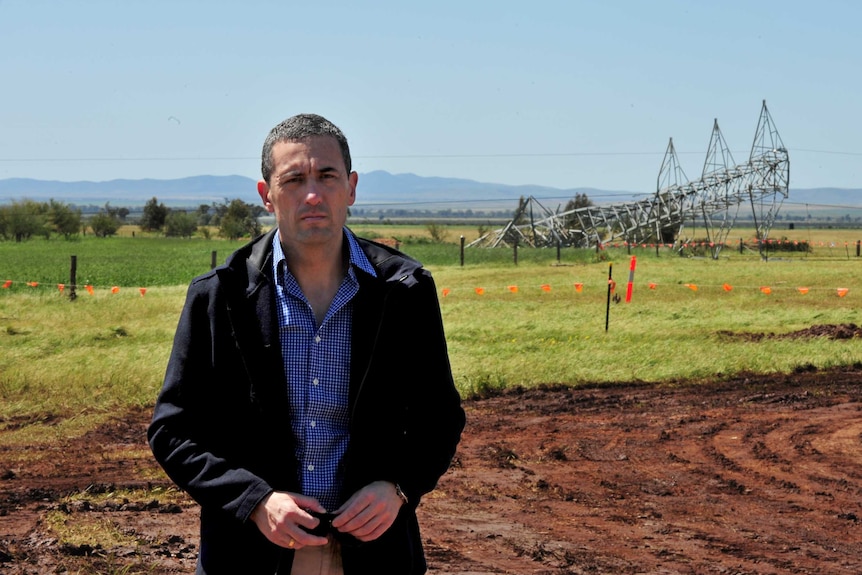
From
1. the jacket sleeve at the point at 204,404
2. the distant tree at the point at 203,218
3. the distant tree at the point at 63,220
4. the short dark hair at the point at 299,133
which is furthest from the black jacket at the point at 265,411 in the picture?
the distant tree at the point at 203,218

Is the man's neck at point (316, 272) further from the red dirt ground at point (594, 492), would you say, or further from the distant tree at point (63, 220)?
the distant tree at point (63, 220)

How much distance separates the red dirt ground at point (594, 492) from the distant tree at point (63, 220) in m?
49.2

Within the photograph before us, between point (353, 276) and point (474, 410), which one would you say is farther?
point (474, 410)

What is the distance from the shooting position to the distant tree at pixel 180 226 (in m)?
77.6

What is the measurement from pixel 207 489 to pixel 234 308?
44 centimetres

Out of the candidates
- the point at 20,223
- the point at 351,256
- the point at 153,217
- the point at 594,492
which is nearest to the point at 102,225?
the point at 153,217

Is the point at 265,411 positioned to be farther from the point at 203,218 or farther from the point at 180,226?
the point at 203,218

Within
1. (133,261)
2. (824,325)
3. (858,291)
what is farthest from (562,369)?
(133,261)

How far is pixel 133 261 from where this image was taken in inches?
1780

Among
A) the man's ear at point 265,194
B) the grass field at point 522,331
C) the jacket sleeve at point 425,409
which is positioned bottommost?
the grass field at point 522,331

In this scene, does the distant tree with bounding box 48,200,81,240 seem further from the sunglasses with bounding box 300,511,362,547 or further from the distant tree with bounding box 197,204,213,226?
the sunglasses with bounding box 300,511,362,547

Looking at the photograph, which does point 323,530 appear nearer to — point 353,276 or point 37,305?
point 353,276

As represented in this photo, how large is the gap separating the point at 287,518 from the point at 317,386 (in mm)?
334

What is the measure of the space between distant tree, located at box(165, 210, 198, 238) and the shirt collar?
74454mm
